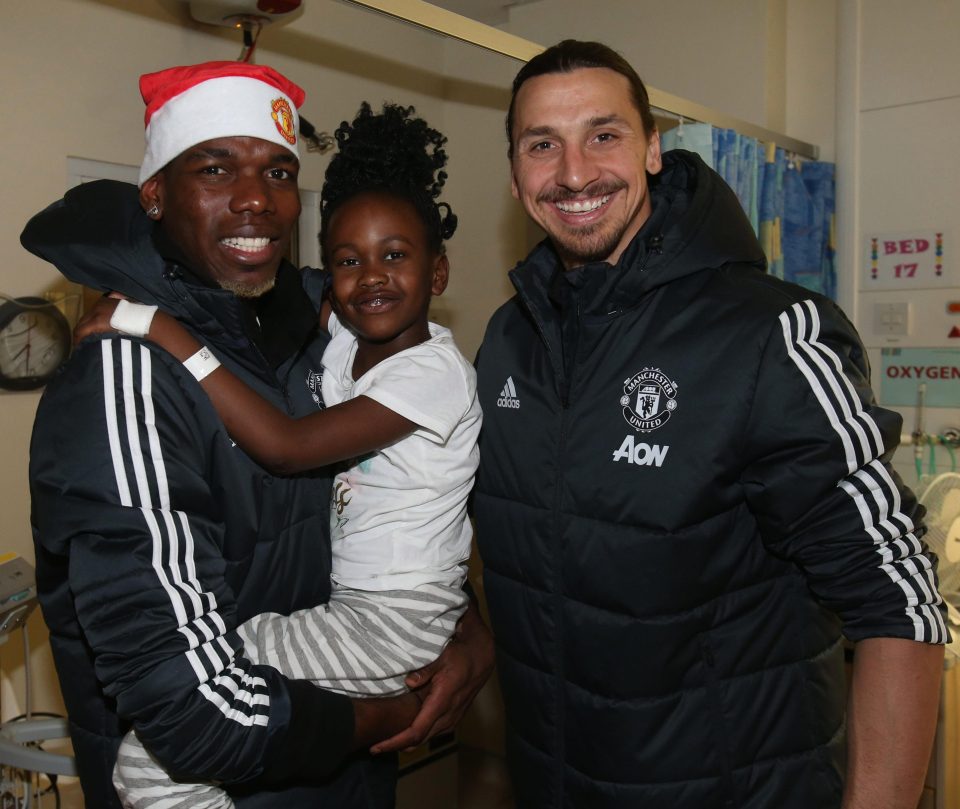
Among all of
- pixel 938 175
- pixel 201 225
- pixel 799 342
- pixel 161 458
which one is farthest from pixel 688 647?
pixel 938 175

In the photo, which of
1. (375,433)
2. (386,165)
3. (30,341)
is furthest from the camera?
(30,341)

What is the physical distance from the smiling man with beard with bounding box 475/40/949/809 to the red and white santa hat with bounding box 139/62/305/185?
45 cm

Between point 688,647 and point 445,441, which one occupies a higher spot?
point 445,441

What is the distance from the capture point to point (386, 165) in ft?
5.69

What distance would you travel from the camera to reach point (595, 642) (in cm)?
140

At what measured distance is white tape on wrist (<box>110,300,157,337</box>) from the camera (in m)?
1.23

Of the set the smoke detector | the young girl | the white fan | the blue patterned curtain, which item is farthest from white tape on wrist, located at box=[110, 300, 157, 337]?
the white fan

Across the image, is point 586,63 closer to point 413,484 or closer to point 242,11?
point 413,484

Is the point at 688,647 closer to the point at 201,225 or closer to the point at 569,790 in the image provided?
the point at 569,790

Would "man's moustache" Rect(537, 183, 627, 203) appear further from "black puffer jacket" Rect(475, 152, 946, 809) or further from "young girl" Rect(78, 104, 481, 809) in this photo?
"young girl" Rect(78, 104, 481, 809)

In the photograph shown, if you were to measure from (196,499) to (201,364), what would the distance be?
0.20 m

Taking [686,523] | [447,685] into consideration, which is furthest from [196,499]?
[686,523]

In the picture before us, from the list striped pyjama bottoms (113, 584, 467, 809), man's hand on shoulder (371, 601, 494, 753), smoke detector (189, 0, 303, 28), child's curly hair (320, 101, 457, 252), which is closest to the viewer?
striped pyjama bottoms (113, 584, 467, 809)

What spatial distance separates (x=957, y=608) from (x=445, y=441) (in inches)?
75.5
